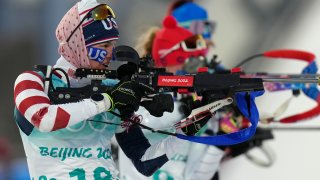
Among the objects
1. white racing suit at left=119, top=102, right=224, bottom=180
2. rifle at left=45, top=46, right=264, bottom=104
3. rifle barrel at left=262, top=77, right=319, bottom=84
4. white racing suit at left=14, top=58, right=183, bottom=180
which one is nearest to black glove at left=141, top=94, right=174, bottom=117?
rifle at left=45, top=46, right=264, bottom=104

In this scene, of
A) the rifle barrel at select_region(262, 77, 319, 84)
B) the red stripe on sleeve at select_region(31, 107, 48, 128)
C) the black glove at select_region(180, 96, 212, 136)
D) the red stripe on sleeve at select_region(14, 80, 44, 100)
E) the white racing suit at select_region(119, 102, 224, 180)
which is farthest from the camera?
the white racing suit at select_region(119, 102, 224, 180)

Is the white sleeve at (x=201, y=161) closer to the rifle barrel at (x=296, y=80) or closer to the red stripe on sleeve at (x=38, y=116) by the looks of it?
the rifle barrel at (x=296, y=80)

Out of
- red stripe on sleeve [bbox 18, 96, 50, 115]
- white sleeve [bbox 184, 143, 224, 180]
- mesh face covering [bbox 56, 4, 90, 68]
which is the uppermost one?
mesh face covering [bbox 56, 4, 90, 68]

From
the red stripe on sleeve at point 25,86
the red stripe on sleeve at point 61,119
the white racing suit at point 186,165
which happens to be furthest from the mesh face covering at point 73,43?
the white racing suit at point 186,165

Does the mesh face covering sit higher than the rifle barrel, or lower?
higher

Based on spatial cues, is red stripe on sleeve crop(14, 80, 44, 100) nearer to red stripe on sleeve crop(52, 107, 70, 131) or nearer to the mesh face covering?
red stripe on sleeve crop(52, 107, 70, 131)

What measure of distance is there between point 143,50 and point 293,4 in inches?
157

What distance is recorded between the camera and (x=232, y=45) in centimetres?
1014

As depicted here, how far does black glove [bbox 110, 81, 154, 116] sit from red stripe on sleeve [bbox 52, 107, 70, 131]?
0.80ft

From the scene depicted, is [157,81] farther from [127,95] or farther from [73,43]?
[73,43]

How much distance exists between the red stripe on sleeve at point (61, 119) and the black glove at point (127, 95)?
24 centimetres

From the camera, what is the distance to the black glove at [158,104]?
385 cm

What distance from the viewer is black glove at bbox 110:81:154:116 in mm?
3779

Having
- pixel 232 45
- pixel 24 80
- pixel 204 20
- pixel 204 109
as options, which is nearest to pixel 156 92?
pixel 204 109
